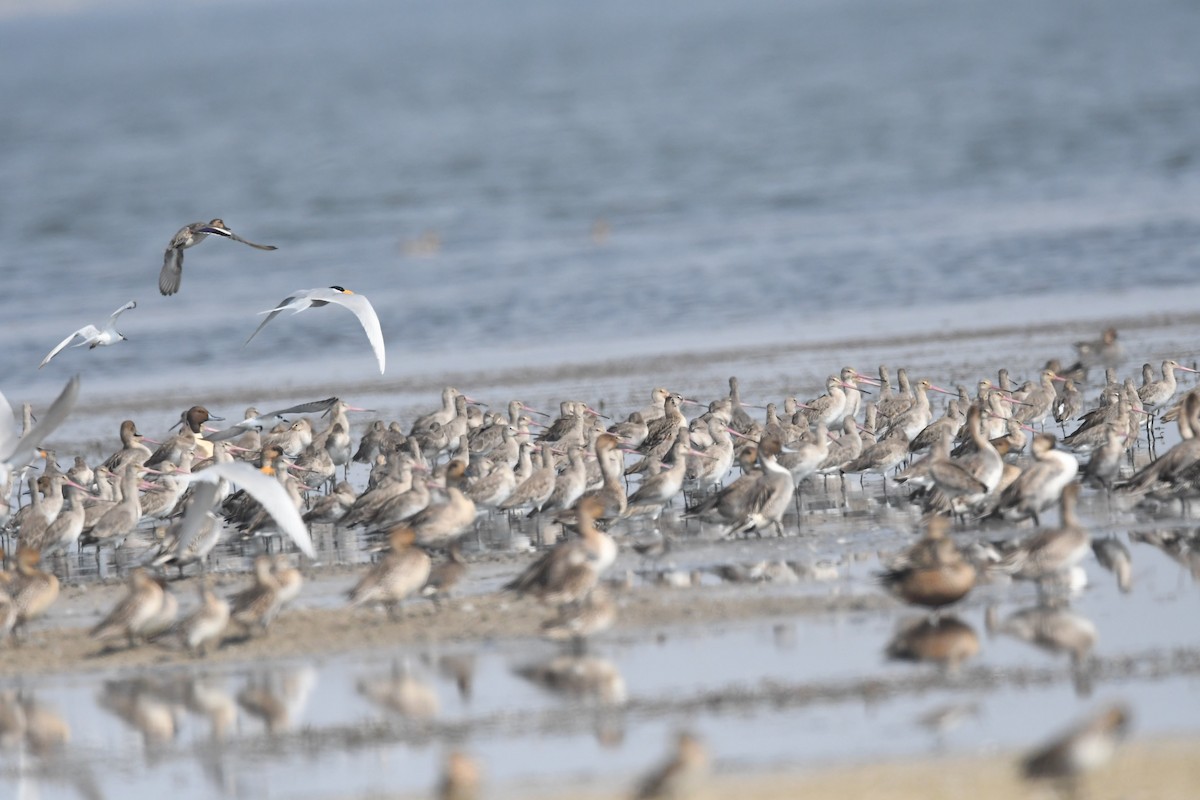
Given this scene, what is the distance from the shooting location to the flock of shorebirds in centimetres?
1205

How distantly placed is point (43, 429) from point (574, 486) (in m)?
3.86

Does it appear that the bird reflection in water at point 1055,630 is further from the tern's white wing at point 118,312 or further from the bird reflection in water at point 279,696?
the tern's white wing at point 118,312

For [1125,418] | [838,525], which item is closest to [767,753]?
[838,525]

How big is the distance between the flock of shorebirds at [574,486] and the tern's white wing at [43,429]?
31 millimetres

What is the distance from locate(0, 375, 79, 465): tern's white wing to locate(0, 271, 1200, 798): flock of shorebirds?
3cm

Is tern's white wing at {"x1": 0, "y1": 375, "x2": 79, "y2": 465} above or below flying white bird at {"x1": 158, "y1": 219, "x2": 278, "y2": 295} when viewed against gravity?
below

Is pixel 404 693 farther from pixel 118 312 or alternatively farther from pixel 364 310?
pixel 118 312

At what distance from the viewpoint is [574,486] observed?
608 inches

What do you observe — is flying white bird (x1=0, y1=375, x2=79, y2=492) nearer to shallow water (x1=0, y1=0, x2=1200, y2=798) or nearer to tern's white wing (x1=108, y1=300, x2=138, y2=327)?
shallow water (x1=0, y1=0, x2=1200, y2=798)

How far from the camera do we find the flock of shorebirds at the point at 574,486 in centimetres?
1205


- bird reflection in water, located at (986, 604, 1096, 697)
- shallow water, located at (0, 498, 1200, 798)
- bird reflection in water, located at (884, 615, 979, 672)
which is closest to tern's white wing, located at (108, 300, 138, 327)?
shallow water, located at (0, 498, 1200, 798)

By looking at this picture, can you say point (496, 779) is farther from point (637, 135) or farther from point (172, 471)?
point (637, 135)

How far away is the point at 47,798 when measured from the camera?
9.84 meters

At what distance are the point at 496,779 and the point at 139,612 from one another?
3.34 metres
